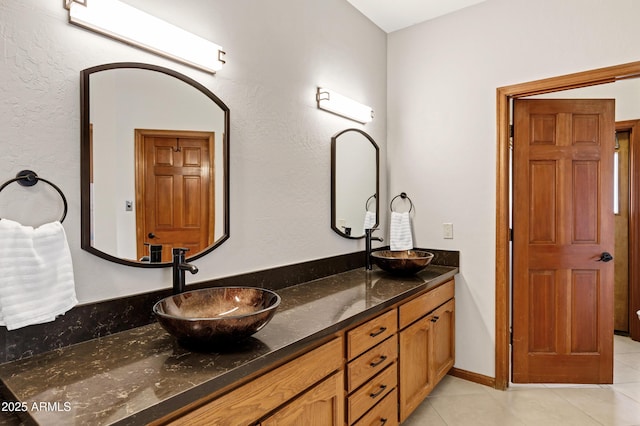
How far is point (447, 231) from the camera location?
2855mm

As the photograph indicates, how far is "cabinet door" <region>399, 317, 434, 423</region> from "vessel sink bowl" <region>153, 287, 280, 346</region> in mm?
909

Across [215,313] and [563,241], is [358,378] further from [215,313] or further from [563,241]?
[563,241]

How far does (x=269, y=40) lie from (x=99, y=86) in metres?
0.97

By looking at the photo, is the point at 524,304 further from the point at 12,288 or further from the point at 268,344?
the point at 12,288

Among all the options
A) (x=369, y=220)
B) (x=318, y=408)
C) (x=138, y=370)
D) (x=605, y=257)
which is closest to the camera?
(x=138, y=370)

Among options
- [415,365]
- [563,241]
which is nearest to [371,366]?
[415,365]

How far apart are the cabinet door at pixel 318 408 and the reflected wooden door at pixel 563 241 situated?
1.82 meters

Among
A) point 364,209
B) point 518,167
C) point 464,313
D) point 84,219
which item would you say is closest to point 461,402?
point 464,313

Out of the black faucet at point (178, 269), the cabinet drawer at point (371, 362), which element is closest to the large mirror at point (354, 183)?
the cabinet drawer at point (371, 362)

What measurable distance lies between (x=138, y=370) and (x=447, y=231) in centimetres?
234

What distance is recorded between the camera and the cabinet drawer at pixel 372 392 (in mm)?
1638

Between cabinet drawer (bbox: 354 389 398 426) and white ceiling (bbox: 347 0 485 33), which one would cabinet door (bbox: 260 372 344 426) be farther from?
white ceiling (bbox: 347 0 485 33)

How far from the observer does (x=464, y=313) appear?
9.19 feet

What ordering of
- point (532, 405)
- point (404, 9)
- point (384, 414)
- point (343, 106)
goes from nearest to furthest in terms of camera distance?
point (384, 414) → point (532, 405) → point (343, 106) → point (404, 9)
